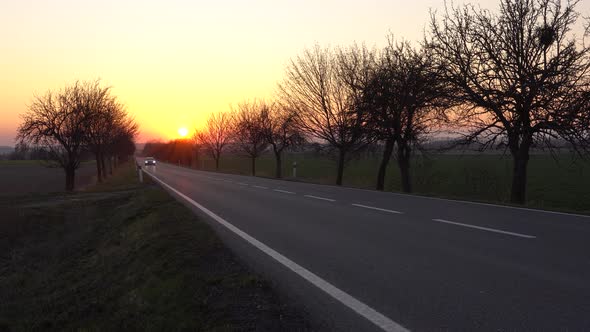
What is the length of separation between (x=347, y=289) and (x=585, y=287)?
237cm

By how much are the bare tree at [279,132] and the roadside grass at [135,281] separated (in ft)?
65.6

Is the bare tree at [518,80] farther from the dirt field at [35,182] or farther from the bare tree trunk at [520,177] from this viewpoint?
the dirt field at [35,182]

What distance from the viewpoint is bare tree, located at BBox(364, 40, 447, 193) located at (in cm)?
1945

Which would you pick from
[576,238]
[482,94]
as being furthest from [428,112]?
[576,238]

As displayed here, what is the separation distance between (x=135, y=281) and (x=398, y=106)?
1719 cm

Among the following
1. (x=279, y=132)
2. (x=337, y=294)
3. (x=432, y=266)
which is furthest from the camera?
(x=279, y=132)

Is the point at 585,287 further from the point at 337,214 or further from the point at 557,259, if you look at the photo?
the point at 337,214

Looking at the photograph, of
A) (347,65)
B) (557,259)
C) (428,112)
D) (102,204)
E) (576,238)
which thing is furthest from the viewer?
(347,65)

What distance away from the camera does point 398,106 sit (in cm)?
2067

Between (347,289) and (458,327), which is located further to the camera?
(347,289)

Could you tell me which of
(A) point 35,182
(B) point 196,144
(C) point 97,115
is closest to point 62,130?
(C) point 97,115

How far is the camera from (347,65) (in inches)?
957

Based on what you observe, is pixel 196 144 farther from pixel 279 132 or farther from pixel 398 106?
pixel 398 106

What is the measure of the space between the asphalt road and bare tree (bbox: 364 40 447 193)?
35.8 feet
